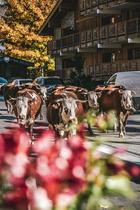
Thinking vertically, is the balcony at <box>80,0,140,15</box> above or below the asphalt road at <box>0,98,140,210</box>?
above

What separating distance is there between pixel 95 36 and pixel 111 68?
2.86 metres

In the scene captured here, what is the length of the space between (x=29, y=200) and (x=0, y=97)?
4781cm

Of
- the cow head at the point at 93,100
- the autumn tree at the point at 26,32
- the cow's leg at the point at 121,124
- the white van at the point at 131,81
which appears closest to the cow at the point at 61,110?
the cow's leg at the point at 121,124

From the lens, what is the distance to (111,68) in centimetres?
5012

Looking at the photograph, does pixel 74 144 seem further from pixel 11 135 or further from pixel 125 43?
pixel 125 43

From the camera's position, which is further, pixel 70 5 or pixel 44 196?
pixel 70 5

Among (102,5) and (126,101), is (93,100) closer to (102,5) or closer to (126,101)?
(126,101)

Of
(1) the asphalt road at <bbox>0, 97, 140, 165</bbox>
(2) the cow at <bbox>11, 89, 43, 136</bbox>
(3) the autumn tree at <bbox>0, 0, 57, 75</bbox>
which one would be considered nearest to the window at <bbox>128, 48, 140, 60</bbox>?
(3) the autumn tree at <bbox>0, 0, 57, 75</bbox>

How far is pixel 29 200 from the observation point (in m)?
2.79

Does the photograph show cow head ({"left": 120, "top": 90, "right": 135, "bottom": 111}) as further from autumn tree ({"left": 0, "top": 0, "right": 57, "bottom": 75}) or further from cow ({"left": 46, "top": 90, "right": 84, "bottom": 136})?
autumn tree ({"left": 0, "top": 0, "right": 57, "bottom": 75})

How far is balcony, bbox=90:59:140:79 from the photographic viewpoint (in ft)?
152

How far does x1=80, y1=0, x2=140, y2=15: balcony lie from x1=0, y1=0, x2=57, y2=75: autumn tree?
1064 cm

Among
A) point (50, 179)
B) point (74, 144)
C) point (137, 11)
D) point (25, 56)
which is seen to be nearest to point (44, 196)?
point (50, 179)

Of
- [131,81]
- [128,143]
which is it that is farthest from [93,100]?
[131,81]
